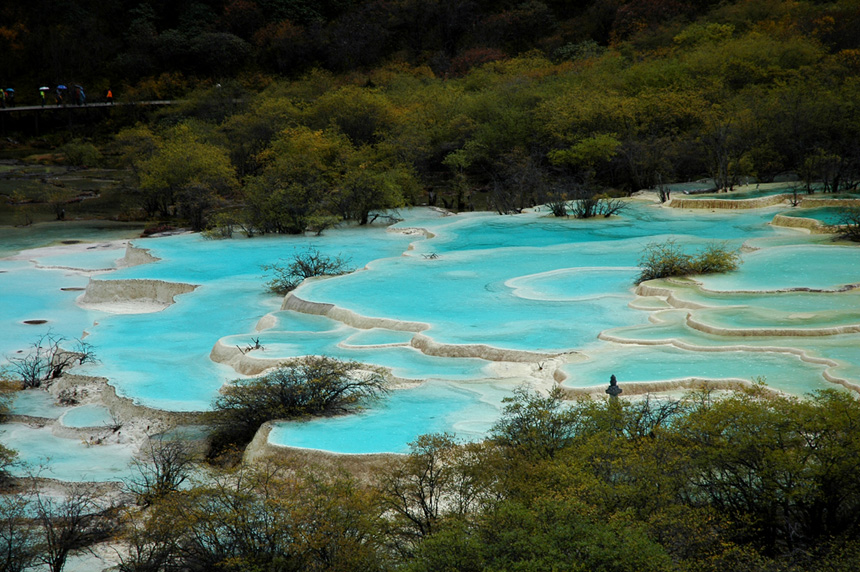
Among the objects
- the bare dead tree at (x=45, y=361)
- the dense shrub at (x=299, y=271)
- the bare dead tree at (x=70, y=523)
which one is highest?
the dense shrub at (x=299, y=271)

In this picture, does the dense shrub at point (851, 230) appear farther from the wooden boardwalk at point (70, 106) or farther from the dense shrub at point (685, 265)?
the wooden boardwalk at point (70, 106)

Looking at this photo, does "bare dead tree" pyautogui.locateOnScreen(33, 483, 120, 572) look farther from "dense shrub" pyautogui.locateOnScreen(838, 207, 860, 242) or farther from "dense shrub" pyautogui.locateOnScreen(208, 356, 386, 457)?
"dense shrub" pyautogui.locateOnScreen(838, 207, 860, 242)

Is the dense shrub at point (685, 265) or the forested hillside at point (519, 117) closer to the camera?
the dense shrub at point (685, 265)

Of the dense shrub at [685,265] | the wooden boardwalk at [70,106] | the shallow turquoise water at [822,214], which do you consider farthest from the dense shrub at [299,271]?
the wooden boardwalk at [70,106]

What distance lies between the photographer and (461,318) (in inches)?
540

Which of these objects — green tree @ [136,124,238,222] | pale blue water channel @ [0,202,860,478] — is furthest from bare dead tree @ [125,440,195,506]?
green tree @ [136,124,238,222]

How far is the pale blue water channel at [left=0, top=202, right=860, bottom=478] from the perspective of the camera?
9.95m

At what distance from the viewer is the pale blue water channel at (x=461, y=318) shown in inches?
392

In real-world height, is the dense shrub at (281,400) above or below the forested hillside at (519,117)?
below

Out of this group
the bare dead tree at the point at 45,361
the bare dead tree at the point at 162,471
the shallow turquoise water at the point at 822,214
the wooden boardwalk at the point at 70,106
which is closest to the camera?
the bare dead tree at the point at 162,471

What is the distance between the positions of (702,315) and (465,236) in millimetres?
10326

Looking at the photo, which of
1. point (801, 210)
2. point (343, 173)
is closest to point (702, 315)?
point (801, 210)

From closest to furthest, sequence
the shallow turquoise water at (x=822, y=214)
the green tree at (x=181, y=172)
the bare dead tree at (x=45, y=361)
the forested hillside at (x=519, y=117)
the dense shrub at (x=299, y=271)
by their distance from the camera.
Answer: the bare dead tree at (x=45, y=361) < the dense shrub at (x=299, y=271) < the shallow turquoise water at (x=822, y=214) < the forested hillside at (x=519, y=117) < the green tree at (x=181, y=172)

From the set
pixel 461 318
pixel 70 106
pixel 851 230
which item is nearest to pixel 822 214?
pixel 851 230
